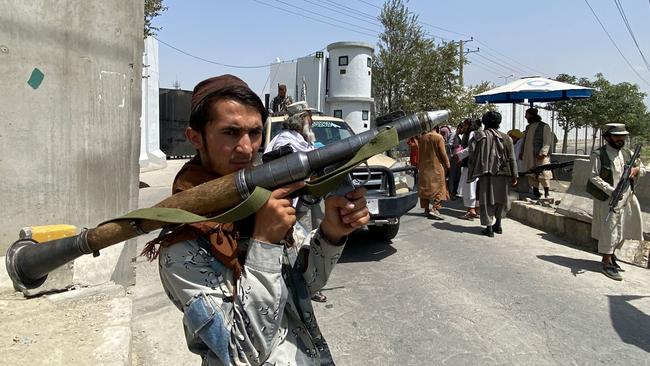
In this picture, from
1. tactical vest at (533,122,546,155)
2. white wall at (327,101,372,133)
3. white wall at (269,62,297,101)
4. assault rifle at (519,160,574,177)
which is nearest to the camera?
assault rifle at (519,160,574,177)

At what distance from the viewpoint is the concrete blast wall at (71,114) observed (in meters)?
3.72

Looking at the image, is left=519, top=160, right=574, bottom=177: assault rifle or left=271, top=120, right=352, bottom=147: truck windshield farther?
left=519, top=160, right=574, bottom=177: assault rifle

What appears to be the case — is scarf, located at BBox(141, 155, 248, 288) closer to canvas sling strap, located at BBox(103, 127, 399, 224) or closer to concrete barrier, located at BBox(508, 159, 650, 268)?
canvas sling strap, located at BBox(103, 127, 399, 224)

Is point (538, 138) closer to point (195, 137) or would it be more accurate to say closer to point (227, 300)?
point (195, 137)

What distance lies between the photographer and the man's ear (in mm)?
1332

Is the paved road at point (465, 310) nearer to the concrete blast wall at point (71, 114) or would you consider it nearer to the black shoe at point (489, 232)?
the black shoe at point (489, 232)

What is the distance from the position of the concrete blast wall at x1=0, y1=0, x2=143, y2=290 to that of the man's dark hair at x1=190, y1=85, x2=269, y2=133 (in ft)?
10.8

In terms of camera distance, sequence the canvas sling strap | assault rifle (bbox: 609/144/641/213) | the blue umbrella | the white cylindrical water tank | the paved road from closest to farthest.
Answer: the canvas sling strap → the paved road → assault rifle (bbox: 609/144/641/213) → the blue umbrella → the white cylindrical water tank

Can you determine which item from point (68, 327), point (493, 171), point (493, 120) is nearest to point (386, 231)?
point (493, 171)

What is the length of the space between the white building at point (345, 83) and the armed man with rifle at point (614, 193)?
49.5 ft

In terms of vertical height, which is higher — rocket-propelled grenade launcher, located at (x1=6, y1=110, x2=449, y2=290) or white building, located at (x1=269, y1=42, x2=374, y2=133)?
white building, located at (x1=269, y1=42, x2=374, y2=133)

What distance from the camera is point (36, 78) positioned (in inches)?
149

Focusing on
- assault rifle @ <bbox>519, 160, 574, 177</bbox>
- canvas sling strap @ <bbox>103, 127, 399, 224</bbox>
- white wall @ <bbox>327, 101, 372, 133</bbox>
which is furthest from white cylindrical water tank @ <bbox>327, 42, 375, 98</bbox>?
canvas sling strap @ <bbox>103, 127, 399, 224</bbox>

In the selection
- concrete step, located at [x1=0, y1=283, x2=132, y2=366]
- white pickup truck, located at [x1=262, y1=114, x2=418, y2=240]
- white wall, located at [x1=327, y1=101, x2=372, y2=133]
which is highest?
white wall, located at [x1=327, y1=101, x2=372, y2=133]
